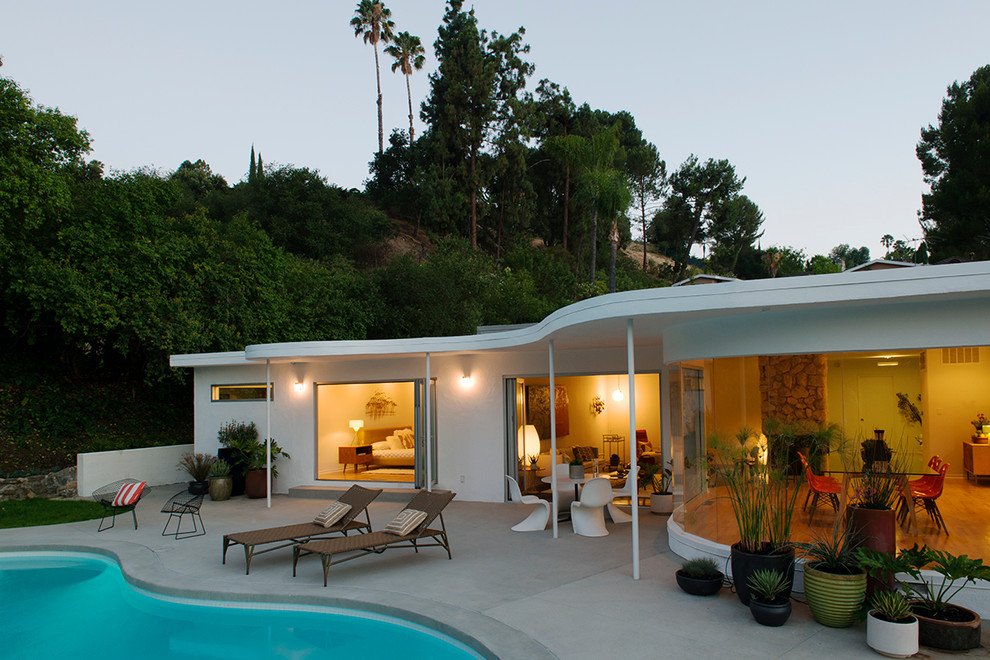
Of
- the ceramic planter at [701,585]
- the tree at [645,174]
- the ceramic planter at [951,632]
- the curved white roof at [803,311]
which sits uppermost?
the tree at [645,174]

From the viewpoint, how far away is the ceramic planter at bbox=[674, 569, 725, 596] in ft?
19.1

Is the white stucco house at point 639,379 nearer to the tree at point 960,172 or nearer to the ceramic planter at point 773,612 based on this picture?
the ceramic planter at point 773,612

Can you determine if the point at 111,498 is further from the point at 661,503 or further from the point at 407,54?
the point at 407,54

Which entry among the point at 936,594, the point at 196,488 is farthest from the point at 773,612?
the point at 196,488

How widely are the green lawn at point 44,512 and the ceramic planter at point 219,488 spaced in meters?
1.82

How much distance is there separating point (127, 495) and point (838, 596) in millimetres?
9569

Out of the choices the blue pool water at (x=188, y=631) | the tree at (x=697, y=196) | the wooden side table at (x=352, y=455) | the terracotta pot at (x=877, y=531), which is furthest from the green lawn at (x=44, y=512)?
the tree at (x=697, y=196)

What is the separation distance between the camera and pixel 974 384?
27.7ft

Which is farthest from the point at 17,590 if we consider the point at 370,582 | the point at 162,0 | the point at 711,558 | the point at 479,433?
the point at 162,0

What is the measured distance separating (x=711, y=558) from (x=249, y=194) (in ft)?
87.4

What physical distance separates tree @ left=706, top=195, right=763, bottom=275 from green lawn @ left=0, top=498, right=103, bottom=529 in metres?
31.9

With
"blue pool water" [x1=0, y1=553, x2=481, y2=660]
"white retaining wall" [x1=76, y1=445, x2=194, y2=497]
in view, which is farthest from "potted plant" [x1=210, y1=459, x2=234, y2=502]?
→ "blue pool water" [x1=0, y1=553, x2=481, y2=660]

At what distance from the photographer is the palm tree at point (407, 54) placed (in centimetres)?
3969

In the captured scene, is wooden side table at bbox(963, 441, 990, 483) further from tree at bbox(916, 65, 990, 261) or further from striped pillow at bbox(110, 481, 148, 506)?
tree at bbox(916, 65, 990, 261)
